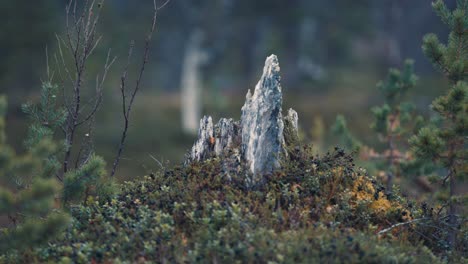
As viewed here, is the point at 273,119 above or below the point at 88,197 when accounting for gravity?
above

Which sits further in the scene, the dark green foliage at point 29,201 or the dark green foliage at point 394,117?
the dark green foliage at point 394,117

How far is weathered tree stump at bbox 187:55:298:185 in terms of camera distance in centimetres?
773

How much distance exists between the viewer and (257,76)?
143ft

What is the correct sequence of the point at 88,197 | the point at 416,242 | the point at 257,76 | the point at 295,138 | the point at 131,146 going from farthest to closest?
the point at 257,76 < the point at 131,146 < the point at 295,138 < the point at 88,197 < the point at 416,242

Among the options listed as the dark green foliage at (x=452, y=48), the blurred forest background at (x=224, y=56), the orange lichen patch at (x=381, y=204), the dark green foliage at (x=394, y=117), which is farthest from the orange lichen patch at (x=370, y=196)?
the blurred forest background at (x=224, y=56)

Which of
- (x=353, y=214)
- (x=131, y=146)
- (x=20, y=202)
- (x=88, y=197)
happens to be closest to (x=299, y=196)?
(x=353, y=214)

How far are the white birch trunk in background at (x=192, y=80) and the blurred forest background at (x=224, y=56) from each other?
0.09m

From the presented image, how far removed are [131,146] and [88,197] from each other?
23562 millimetres

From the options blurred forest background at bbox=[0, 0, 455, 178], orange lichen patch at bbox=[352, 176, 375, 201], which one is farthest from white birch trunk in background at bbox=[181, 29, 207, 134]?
orange lichen patch at bbox=[352, 176, 375, 201]

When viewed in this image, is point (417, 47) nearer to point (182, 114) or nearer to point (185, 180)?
point (182, 114)

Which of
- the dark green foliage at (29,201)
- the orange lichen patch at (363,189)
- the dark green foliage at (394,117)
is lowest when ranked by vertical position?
the dark green foliage at (29,201)

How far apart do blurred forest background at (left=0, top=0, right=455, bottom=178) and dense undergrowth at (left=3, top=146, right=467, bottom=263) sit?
18955 millimetres

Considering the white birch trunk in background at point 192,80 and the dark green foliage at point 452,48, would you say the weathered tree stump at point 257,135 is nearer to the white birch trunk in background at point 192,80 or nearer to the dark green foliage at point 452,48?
the dark green foliage at point 452,48

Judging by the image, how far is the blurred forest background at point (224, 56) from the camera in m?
30.0
